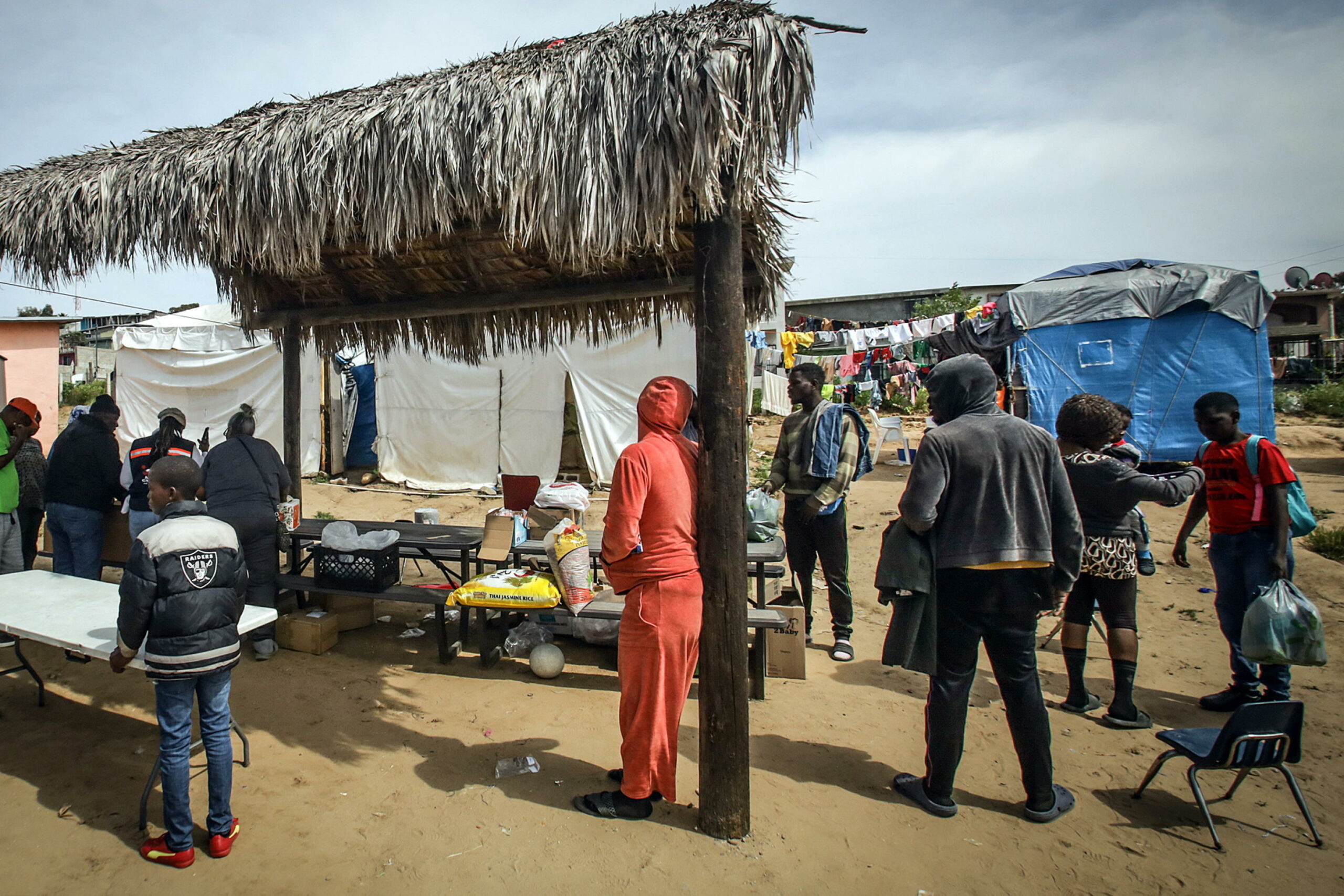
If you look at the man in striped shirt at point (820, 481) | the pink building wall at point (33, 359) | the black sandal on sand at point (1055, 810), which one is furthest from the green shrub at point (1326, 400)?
the pink building wall at point (33, 359)

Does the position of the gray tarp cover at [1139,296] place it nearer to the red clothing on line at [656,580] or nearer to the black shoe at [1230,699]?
the black shoe at [1230,699]

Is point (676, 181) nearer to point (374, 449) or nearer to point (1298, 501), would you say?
point (1298, 501)

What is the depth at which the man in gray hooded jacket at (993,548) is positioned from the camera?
8.77 ft

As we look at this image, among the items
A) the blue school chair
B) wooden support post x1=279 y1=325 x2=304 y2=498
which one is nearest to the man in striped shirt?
the blue school chair

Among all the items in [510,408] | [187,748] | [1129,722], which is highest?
[510,408]

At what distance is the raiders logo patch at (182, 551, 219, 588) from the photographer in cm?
252

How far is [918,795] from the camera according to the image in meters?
2.96

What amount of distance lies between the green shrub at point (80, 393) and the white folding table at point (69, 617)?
71.4 feet

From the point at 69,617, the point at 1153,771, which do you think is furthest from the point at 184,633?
the point at 1153,771

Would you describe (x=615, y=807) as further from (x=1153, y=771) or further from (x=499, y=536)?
(x=499, y=536)

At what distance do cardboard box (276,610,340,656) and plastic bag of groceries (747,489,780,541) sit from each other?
297 centimetres

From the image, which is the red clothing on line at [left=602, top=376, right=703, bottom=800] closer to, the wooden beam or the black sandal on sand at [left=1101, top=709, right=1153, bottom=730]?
the wooden beam

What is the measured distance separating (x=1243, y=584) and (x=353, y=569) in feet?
17.3

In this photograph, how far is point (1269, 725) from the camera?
2713 millimetres
